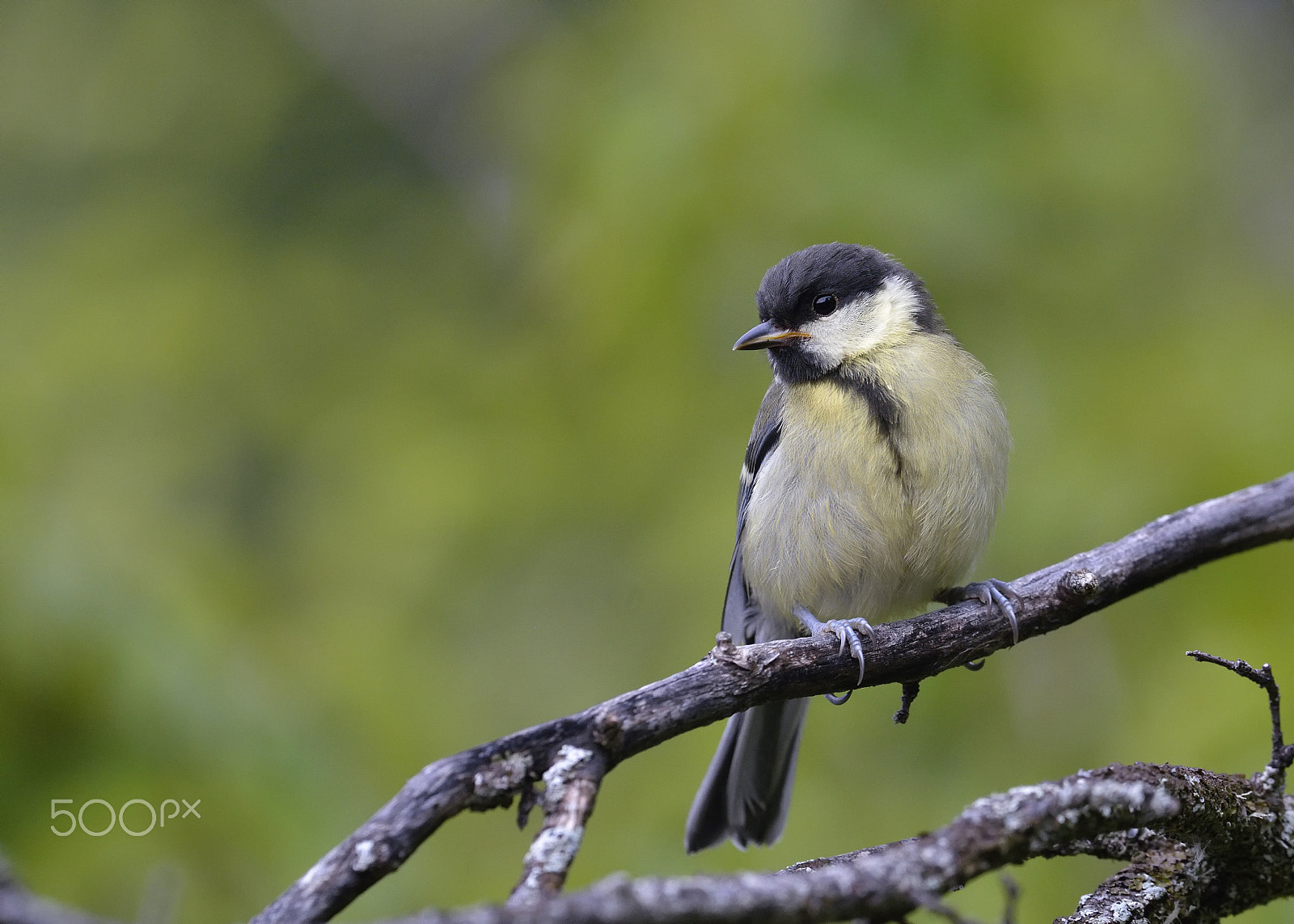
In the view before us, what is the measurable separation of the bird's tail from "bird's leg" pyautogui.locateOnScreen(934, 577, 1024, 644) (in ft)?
2.21

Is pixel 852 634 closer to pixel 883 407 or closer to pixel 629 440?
pixel 883 407

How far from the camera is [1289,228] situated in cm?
411

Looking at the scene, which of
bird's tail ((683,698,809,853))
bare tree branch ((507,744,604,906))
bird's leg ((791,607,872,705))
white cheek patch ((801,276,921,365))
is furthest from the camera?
white cheek patch ((801,276,921,365))

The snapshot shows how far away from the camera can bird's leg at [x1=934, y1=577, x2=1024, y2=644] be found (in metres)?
2.88

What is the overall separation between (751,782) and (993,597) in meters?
1.14

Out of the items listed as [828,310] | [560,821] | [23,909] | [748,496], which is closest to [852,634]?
[560,821]

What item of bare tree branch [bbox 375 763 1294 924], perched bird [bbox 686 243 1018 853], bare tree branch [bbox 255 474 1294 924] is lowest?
bare tree branch [bbox 375 763 1294 924]

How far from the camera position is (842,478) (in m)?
3.60

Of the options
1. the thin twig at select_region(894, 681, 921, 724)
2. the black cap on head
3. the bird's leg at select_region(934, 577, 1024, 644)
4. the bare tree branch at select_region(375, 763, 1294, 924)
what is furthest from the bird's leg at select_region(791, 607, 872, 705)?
the black cap on head

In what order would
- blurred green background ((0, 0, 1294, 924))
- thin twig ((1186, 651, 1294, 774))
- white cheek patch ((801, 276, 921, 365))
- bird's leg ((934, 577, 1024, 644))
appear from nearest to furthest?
thin twig ((1186, 651, 1294, 774)) → bird's leg ((934, 577, 1024, 644)) → blurred green background ((0, 0, 1294, 924)) → white cheek patch ((801, 276, 921, 365))

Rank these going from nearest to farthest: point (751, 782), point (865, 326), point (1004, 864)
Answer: point (1004, 864) → point (751, 782) → point (865, 326)

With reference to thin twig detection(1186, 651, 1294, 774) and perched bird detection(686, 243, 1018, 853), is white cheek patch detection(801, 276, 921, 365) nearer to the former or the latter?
perched bird detection(686, 243, 1018, 853)

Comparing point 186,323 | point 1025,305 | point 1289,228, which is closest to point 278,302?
point 186,323

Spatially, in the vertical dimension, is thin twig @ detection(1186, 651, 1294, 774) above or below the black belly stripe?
below
